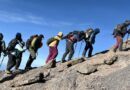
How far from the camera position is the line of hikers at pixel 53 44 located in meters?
29.1

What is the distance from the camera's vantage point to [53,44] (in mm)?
30391

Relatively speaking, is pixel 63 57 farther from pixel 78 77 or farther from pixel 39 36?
pixel 78 77

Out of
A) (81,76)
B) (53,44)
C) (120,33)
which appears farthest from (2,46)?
(120,33)

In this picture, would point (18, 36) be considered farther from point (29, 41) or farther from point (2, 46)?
point (2, 46)

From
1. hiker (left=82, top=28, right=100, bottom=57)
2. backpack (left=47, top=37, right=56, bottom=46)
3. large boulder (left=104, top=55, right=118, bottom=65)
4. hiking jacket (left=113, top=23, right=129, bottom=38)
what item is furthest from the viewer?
hiker (left=82, top=28, right=100, bottom=57)

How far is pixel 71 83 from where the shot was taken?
2478cm

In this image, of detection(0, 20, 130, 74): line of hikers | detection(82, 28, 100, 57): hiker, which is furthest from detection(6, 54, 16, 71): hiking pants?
detection(82, 28, 100, 57): hiker

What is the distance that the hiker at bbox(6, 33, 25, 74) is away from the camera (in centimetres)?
2917

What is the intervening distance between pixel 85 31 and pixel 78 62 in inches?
161

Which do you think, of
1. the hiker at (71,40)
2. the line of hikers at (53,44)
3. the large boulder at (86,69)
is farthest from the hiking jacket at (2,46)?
the large boulder at (86,69)

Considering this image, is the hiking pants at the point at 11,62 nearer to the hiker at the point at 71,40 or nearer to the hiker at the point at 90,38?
the hiker at the point at 71,40

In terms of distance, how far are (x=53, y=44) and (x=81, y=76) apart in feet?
19.5

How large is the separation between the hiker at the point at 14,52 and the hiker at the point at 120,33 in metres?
7.12

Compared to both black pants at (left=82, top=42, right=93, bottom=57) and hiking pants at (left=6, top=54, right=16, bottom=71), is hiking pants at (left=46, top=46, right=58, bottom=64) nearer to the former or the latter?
black pants at (left=82, top=42, right=93, bottom=57)
